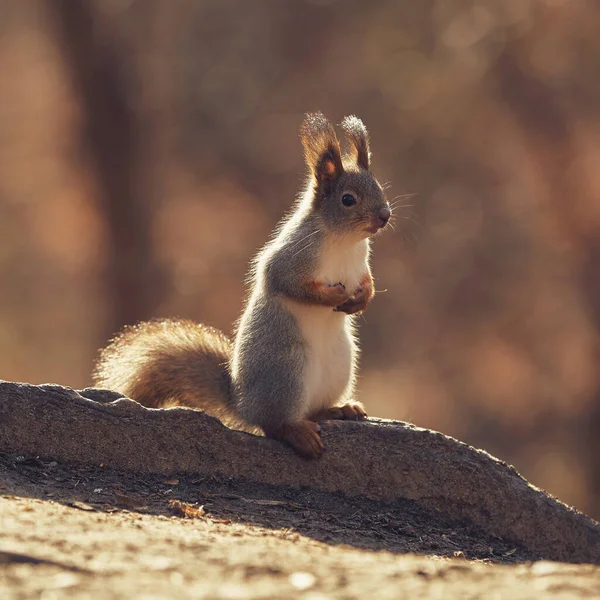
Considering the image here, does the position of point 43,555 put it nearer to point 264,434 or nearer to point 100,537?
point 100,537

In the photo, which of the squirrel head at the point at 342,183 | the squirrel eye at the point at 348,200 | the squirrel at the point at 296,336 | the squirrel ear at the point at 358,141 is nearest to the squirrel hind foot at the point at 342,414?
the squirrel at the point at 296,336

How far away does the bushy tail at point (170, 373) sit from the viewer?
239 inches

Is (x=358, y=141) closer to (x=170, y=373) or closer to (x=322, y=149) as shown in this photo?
(x=322, y=149)

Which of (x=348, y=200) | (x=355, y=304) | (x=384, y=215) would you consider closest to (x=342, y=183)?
(x=348, y=200)

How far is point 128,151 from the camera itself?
1374cm

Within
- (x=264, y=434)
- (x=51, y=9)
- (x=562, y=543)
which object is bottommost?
(x=562, y=543)

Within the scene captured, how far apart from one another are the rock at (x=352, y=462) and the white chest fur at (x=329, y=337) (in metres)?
0.28

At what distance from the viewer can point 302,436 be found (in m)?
5.30

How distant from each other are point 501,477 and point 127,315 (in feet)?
27.8

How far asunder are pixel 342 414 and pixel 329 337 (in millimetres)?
431

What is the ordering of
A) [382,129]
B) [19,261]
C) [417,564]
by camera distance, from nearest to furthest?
[417,564]
[382,129]
[19,261]

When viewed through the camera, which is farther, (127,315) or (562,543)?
(127,315)

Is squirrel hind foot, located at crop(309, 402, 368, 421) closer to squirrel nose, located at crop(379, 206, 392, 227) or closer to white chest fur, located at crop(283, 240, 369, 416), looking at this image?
white chest fur, located at crop(283, 240, 369, 416)

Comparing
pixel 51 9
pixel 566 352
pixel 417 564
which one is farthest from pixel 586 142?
pixel 417 564
